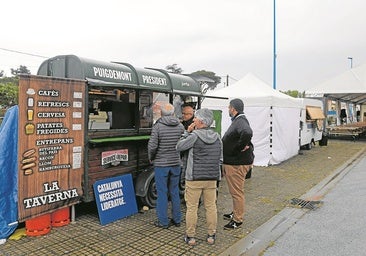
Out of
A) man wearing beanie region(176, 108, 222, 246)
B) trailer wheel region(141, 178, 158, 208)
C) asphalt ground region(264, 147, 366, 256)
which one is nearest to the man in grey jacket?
man wearing beanie region(176, 108, 222, 246)

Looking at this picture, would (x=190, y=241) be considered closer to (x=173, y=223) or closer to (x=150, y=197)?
(x=173, y=223)

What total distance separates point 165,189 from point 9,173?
2.12 meters

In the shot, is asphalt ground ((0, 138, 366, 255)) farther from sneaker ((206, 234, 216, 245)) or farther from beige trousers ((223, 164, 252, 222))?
beige trousers ((223, 164, 252, 222))

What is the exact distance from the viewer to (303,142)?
13992 millimetres

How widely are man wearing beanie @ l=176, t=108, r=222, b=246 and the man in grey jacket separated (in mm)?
595

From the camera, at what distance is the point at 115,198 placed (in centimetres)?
510

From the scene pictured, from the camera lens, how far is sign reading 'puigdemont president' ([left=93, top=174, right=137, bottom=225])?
4.89 meters

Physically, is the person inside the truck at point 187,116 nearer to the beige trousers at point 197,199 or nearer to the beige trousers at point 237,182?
the beige trousers at point 237,182

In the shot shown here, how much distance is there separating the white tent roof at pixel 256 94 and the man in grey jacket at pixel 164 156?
6.45 meters

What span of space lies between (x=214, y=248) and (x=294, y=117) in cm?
931

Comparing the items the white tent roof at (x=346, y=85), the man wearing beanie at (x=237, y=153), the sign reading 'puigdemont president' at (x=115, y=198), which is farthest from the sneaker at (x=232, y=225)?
the white tent roof at (x=346, y=85)

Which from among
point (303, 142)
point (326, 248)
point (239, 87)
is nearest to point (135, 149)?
point (326, 248)

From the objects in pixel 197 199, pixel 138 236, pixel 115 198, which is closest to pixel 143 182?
pixel 115 198

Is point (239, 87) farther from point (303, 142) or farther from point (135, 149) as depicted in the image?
point (135, 149)
